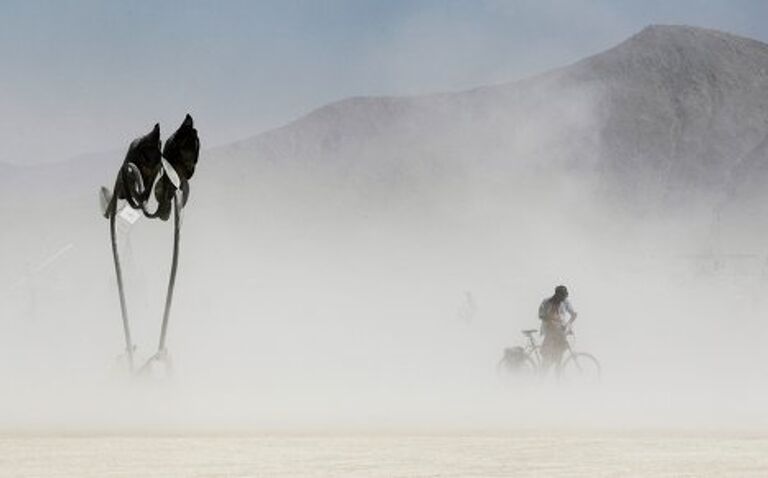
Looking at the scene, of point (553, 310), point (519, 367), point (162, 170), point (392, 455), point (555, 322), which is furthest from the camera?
point (519, 367)

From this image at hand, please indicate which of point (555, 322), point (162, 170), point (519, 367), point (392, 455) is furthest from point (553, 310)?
point (392, 455)

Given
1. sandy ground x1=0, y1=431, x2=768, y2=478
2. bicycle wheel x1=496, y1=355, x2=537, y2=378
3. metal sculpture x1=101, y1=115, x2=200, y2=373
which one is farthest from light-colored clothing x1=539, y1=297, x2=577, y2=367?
metal sculpture x1=101, y1=115, x2=200, y2=373

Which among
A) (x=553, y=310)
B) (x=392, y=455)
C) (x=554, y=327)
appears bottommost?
(x=392, y=455)

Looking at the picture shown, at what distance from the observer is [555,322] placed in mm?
25453

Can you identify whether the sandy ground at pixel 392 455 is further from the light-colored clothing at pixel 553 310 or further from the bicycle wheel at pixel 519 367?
the bicycle wheel at pixel 519 367

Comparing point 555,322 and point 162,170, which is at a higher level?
point 162,170

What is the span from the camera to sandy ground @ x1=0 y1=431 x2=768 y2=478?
1469 centimetres

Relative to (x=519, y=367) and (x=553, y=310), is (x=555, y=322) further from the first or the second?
(x=519, y=367)

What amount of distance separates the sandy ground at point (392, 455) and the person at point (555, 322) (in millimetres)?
5863

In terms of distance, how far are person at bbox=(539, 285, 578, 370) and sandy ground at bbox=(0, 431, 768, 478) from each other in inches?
231

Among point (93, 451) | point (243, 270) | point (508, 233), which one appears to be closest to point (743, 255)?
point (508, 233)

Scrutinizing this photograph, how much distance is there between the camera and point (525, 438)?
18.4 m

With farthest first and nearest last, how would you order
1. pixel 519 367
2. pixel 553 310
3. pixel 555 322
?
pixel 519 367, pixel 555 322, pixel 553 310

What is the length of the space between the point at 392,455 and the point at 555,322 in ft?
31.4
